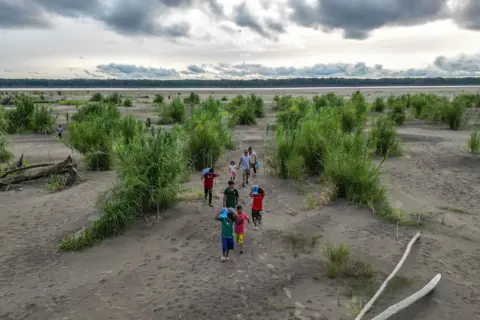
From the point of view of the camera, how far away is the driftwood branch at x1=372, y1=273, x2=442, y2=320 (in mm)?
5105

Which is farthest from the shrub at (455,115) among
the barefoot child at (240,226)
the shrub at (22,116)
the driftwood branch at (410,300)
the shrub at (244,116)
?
the shrub at (22,116)

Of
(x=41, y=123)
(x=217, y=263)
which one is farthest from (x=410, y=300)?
(x=41, y=123)

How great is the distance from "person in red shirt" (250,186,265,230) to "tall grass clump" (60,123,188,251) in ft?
6.67

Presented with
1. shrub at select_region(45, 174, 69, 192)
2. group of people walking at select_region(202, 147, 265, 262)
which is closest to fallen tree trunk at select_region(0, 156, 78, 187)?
shrub at select_region(45, 174, 69, 192)

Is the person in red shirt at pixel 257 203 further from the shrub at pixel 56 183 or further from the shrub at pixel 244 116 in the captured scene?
the shrub at pixel 244 116

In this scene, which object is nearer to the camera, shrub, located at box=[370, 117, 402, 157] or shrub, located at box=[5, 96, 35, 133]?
shrub, located at box=[370, 117, 402, 157]

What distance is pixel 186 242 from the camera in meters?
8.08

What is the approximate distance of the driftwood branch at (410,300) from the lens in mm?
5105

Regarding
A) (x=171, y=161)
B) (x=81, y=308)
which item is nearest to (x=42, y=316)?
(x=81, y=308)

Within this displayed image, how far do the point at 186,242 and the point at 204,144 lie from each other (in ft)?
21.0

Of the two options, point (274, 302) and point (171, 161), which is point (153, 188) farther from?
point (274, 302)

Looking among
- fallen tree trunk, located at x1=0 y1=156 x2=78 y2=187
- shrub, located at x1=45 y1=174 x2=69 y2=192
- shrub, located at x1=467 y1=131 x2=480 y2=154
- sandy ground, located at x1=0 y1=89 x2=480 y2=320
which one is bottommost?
sandy ground, located at x1=0 y1=89 x2=480 y2=320

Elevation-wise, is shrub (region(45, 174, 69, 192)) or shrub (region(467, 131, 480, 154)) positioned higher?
shrub (region(467, 131, 480, 154))

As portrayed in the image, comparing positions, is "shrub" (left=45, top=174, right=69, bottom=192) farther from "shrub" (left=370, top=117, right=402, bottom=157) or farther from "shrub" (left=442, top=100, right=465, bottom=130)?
"shrub" (left=442, top=100, right=465, bottom=130)
